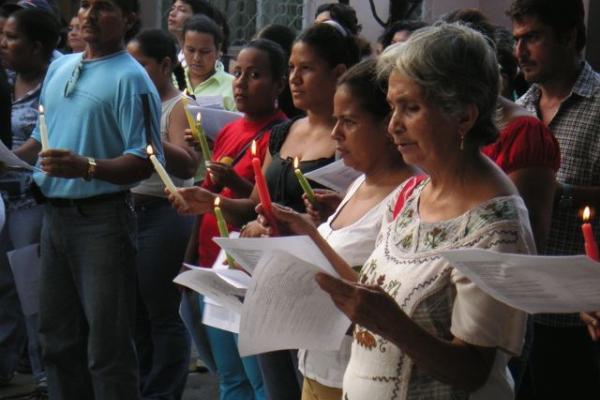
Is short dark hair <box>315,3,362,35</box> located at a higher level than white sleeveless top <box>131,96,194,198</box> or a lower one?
higher

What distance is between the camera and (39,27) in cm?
634

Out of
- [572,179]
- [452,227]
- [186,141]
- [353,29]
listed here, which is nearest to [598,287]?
[452,227]

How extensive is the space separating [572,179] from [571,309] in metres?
1.81

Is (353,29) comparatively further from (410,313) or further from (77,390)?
(410,313)

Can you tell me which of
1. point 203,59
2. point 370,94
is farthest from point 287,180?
point 203,59

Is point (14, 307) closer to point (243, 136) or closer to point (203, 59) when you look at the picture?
point (203, 59)

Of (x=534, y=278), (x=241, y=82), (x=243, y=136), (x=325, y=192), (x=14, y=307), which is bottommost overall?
(x=14, y=307)

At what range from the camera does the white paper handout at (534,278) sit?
2.16m

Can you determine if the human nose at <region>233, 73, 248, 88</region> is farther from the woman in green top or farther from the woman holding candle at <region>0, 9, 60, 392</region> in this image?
the woman holding candle at <region>0, 9, 60, 392</region>

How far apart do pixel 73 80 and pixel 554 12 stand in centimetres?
199

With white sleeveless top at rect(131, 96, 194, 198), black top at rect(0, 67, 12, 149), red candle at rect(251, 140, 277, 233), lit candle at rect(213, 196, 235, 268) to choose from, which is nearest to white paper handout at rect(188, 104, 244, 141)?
white sleeveless top at rect(131, 96, 194, 198)

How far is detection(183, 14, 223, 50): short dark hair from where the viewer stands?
6.70 meters

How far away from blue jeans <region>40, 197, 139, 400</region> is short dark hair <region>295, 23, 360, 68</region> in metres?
1.05

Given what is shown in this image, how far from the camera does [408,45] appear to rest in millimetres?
2633
